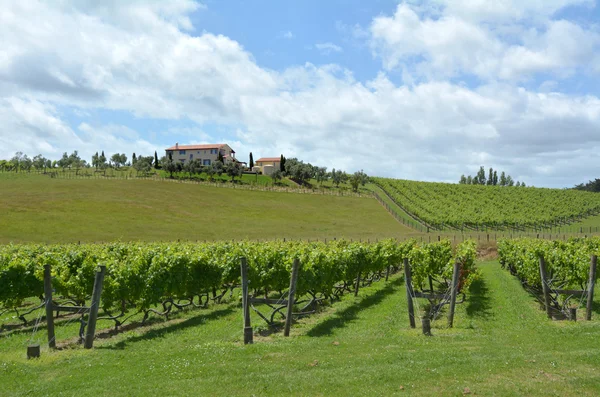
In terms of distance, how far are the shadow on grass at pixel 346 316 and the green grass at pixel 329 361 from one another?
66 mm

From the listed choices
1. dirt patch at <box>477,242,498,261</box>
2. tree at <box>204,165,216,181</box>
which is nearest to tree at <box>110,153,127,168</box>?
tree at <box>204,165,216,181</box>

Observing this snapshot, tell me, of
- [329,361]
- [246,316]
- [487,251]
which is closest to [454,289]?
[329,361]

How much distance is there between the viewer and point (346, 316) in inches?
666

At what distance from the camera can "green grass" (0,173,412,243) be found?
53.2 meters

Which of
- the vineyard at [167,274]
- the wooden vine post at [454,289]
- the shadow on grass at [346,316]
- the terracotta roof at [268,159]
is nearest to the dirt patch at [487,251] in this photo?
the shadow on grass at [346,316]

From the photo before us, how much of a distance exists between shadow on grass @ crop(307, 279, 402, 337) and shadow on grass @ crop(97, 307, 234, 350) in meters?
4.53

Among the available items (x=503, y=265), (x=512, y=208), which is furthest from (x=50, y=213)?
(x=512, y=208)

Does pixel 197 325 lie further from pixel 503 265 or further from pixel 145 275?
pixel 503 265

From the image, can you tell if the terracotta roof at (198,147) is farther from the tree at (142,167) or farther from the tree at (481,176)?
the tree at (481,176)

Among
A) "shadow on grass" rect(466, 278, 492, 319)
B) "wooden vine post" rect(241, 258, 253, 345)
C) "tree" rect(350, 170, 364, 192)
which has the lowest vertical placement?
"shadow on grass" rect(466, 278, 492, 319)

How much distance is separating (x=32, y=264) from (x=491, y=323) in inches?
682

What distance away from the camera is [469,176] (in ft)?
596

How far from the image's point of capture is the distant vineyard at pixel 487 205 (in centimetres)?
7469

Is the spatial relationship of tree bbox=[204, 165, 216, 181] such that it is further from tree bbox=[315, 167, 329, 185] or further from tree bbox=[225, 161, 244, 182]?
tree bbox=[315, 167, 329, 185]
